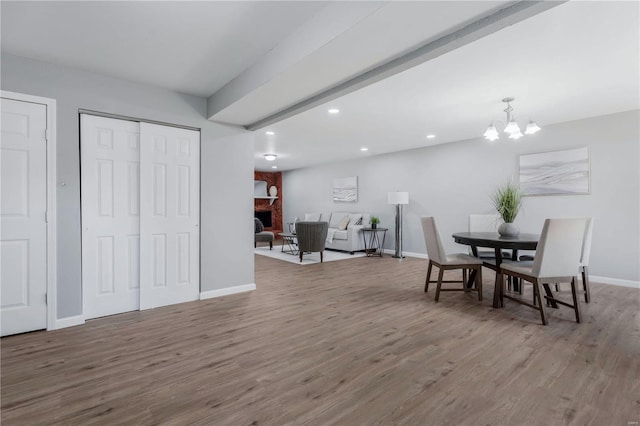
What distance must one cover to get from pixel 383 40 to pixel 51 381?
3009 millimetres

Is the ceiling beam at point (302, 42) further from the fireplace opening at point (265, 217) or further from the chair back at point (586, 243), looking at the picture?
the fireplace opening at point (265, 217)

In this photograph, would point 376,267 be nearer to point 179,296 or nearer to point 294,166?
point 179,296

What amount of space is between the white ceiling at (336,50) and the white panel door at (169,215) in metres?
0.58

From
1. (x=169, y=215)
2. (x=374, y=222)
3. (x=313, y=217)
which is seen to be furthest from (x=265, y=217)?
(x=169, y=215)

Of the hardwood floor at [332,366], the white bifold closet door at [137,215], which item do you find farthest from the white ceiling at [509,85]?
the hardwood floor at [332,366]

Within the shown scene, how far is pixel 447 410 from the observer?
65.3 inches

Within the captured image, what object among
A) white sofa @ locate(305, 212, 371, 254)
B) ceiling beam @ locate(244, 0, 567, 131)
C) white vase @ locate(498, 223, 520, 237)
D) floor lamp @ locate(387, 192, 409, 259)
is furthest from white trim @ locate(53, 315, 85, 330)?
floor lamp @ locate(387, 192, 409, 259)

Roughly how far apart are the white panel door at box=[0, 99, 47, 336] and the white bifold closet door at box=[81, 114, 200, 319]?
31cm

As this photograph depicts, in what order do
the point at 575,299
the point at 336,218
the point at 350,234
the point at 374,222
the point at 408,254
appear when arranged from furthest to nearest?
the point at 336,218
the point at 350,234
the point at 374,222
the point at 408,254
the point at 575,299

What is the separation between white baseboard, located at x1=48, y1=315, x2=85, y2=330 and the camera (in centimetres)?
282

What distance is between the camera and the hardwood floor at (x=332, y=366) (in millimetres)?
1649

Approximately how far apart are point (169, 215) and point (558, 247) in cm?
393

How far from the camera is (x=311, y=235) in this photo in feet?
20.2

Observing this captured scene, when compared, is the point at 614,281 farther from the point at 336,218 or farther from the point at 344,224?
the point at 336,218
